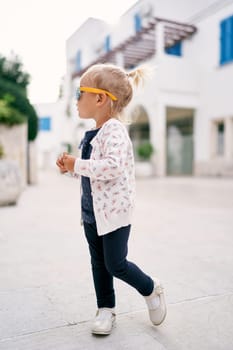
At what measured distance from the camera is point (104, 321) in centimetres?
145

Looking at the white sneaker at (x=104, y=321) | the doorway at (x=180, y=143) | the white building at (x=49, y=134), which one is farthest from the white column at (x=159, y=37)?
the white building at (x=49, y=134)

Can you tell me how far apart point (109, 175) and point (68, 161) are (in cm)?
17

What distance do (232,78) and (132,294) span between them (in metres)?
12.1

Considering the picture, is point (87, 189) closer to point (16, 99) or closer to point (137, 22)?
point (16, 99)

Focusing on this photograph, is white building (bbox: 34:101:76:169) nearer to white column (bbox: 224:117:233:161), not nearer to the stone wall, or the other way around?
the stone wall

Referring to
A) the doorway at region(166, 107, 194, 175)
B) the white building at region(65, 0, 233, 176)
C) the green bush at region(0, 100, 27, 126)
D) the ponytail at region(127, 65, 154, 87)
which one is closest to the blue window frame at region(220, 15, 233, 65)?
the white building at region(65, 0, 233, 176)

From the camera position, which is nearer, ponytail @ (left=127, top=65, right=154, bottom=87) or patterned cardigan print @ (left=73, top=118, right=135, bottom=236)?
patterned cardigan print @ (left=73, top=118, right=135, bottom=236)

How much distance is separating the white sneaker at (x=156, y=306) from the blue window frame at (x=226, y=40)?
12.4m

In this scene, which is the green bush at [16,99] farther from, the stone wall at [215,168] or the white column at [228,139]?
the stone wall at [215,168]

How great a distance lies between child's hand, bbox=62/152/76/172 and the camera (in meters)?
1.38

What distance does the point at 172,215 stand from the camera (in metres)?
4.42

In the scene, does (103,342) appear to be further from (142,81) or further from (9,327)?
(142,81)

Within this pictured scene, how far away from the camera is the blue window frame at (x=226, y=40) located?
40.3ft

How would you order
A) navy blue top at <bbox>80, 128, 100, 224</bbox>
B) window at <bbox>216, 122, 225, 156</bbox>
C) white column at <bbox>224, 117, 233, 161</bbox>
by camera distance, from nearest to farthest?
navy blue top at <bbox>80, 128, 100, 224</bbox> < white column at <bbox>224, 117, 233, 161</bbox> < window at <bbox>216, 122, 225, 156</bbox>
